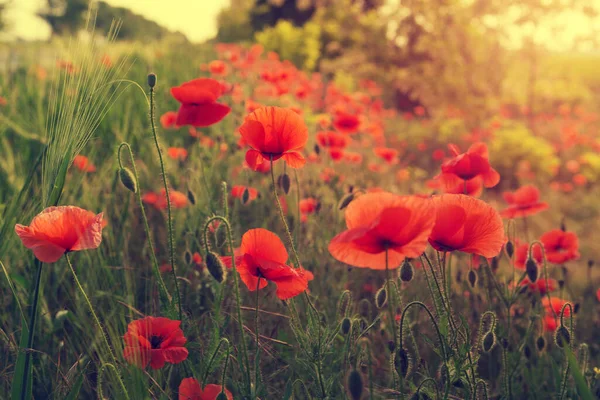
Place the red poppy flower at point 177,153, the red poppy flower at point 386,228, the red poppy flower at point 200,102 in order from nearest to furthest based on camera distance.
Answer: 1. the red poppy flower at point 386,228
2. the red poppy flower at point 200,102
3. the red poppy flower at point 177,153

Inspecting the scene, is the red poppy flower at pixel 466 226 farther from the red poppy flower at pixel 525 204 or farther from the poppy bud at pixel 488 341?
the red poppy flower at pixel 525 204

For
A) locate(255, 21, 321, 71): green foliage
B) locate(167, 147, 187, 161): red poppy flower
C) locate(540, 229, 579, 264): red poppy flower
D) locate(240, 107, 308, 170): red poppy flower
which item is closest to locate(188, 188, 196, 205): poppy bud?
locate(240, 107, 308, 170): red poppy flower

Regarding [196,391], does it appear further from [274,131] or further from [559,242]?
[559,242]

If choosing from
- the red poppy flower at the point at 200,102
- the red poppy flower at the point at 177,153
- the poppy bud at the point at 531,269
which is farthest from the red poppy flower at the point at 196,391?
the red poppy flower at the point at 177,153

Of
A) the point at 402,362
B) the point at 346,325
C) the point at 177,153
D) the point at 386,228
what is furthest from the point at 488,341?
the point at 177,153

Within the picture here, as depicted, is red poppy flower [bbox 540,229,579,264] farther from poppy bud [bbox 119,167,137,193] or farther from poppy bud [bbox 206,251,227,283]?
poppy bud [bbox 119,167,137,193]

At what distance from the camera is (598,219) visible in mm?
4773

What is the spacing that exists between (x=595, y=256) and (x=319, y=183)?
2.27 metres

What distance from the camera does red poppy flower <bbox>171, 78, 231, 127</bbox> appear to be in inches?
59.3

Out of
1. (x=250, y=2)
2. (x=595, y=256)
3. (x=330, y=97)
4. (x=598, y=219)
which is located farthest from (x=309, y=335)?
(x=250, y=2)

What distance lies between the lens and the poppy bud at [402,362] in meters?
1.08

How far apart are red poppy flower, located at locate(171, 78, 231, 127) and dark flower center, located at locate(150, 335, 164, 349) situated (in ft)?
2.05

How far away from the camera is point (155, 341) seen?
1.11 meters

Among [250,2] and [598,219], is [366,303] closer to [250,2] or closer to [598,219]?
[598,219]
